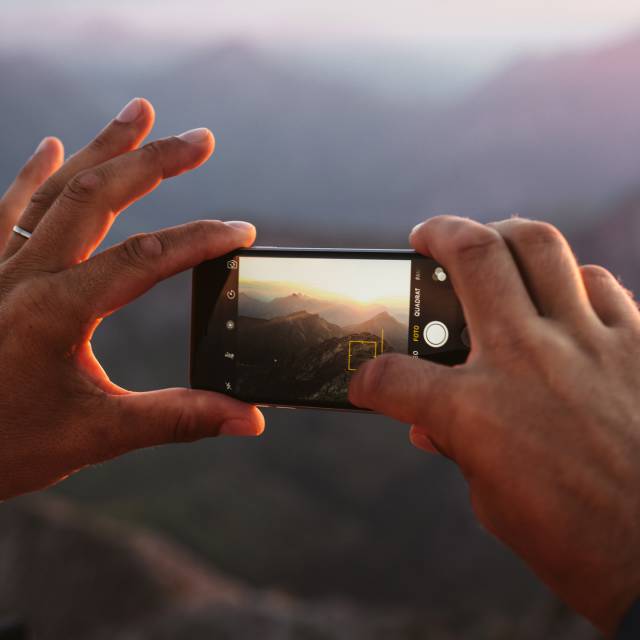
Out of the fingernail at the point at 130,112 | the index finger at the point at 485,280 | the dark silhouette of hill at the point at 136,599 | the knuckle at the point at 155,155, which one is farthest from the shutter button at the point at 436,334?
the dark silhouette of hill at the point at 136,599

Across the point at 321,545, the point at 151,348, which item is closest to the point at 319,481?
the point at 321,545

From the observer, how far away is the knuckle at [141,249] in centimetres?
113

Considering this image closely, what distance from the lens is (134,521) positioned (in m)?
5.05

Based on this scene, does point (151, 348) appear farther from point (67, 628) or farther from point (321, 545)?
point (67, 628)

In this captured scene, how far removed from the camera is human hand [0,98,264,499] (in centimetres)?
112

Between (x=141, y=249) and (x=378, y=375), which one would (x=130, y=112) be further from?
(x=378, y=375)

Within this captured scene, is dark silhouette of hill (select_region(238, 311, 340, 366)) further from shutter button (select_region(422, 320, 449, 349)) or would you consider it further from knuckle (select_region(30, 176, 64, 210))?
knuckle (select_region(30, 176, 64, 210))

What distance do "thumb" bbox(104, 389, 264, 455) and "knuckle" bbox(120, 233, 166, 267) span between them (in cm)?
25

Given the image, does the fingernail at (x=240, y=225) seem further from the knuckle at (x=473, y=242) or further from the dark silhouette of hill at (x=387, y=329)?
the knuckle at (x=473, y=242)

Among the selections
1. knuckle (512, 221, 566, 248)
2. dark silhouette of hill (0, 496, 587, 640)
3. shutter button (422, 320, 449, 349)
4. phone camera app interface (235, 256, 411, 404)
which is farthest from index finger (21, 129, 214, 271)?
dark silhouette of hill (0, 496, 587, 640)

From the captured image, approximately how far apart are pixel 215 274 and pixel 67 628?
2783 millimetres

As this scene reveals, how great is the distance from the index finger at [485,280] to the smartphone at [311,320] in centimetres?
30

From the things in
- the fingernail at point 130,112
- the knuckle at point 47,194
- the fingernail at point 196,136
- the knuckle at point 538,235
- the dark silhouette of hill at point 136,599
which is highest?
the fingernail at point 130,112

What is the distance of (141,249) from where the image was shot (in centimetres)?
113
